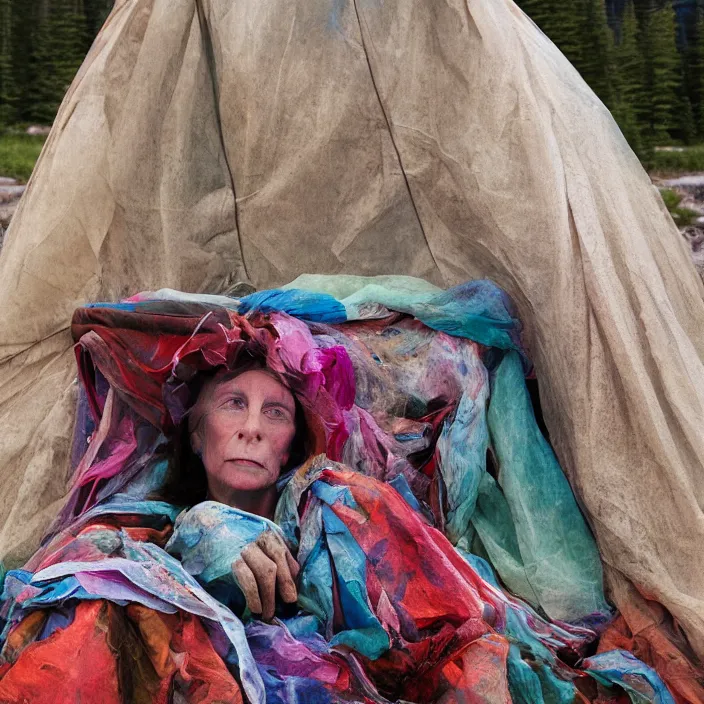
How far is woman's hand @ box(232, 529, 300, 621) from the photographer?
10.7ft

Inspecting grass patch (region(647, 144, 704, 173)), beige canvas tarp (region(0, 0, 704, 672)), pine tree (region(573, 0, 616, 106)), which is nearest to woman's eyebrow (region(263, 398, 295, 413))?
beige canvas tarp (region(0, 0, 704, 672))

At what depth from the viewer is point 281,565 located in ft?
10.9

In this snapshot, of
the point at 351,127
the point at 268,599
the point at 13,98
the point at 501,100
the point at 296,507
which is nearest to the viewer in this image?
the point at 268,599

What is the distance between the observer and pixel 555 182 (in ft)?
13.3

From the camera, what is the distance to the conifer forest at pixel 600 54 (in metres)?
7.61

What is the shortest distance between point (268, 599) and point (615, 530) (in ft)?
3.34

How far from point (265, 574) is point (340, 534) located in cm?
23

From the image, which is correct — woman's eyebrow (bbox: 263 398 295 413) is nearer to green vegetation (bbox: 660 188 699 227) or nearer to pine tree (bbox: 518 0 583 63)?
green vegetation (bbox: 660 188 699 227)

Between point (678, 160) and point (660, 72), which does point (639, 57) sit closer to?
point (660, 72)

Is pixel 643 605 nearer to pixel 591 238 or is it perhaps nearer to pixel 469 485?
pixel 469 485

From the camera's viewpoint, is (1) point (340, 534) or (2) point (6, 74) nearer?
(1) point (340, 534)

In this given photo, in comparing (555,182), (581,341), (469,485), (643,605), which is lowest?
(643,605)

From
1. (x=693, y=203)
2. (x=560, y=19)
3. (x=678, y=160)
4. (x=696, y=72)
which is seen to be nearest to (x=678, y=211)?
(x=693, y=203)

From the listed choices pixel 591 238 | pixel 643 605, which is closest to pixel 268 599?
pixel 643 605
